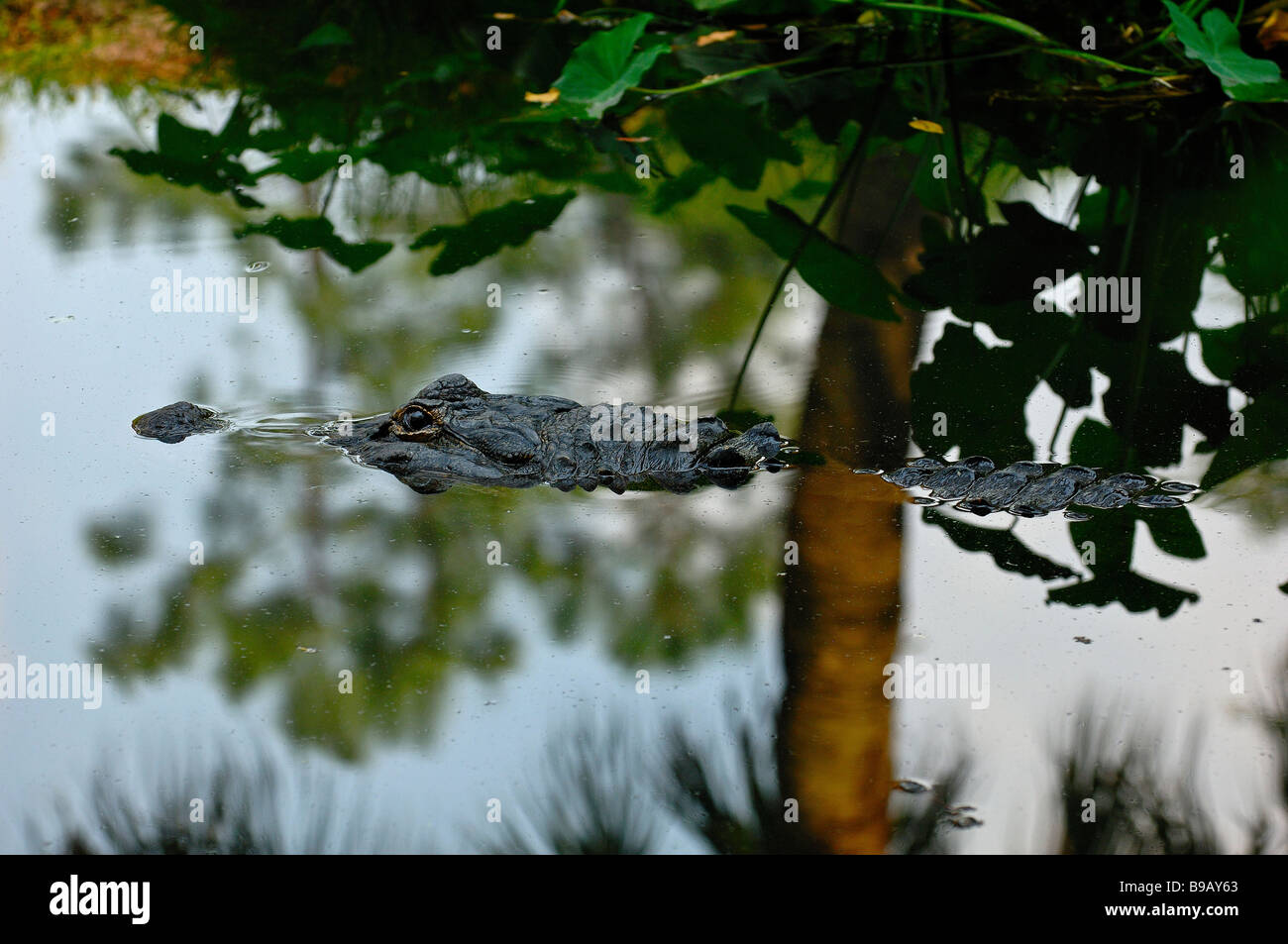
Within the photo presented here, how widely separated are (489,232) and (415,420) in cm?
184

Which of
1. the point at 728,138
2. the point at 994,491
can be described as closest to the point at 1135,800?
the point at 994,491

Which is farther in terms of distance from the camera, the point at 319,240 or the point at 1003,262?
the point at 319,240

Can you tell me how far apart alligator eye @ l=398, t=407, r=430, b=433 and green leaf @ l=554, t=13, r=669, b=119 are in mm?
2028

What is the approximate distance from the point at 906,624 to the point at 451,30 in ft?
20.0

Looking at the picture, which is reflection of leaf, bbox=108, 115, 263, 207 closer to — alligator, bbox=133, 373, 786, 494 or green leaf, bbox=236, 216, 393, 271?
green leaf, bbox=236, 216, 393, 271

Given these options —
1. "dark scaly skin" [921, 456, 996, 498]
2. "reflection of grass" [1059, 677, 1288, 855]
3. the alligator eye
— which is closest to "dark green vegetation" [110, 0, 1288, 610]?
"dark scaly skin" [921, 456, 996, 498]

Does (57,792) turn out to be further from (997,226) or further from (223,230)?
(997,226)

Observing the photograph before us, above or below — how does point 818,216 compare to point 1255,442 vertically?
above

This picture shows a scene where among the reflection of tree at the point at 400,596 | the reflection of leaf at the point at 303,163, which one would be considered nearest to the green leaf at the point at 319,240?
the reflection of leaf at the point at 303,163

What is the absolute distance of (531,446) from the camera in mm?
4223

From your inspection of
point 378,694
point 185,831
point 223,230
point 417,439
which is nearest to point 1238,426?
point 417,439

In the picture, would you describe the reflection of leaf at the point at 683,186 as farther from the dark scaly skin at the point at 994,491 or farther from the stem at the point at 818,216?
the dark scaly skin at the point at 994,491

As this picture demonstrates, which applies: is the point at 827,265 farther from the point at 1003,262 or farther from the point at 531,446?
the point at 531,446

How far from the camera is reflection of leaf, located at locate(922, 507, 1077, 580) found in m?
3.62
